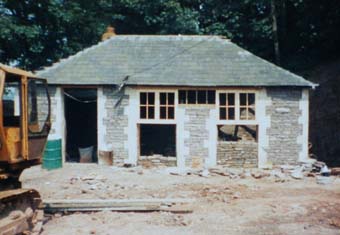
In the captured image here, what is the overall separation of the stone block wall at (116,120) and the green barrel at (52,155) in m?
1.91

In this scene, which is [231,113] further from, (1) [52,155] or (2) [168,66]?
(1) [52,155]

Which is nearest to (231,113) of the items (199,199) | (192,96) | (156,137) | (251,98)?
(251,98)

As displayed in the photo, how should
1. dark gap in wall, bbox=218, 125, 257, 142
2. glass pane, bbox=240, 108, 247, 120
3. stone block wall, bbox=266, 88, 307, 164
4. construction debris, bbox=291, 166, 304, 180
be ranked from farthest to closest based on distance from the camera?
dark gap in wall, bbox=218, 125, 257, 142
glass pane, bbox=240, 108, 247, 120
stone block wall, bbox=266, 88, 307, 164
construction debris, bbox=291, 166, 304, 180

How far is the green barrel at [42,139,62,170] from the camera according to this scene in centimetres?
1581

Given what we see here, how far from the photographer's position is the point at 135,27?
30.3 metres

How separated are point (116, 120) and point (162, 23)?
42.6ft

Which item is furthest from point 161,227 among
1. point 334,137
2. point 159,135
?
point 334,137

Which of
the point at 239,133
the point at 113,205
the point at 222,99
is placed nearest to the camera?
the point at 113,205

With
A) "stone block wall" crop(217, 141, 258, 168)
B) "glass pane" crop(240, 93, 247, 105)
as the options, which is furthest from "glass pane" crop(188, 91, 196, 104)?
"stone block wall" crop(217, 141, 258, 168)

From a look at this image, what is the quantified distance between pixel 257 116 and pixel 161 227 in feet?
28.6

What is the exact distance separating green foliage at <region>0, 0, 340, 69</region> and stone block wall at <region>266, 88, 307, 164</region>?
10.3 meters

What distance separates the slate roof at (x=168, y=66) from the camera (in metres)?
16.6

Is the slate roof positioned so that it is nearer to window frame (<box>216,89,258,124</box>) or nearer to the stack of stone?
window frame (<box>216,89,258,124</box>)

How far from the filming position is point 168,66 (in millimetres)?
17469
